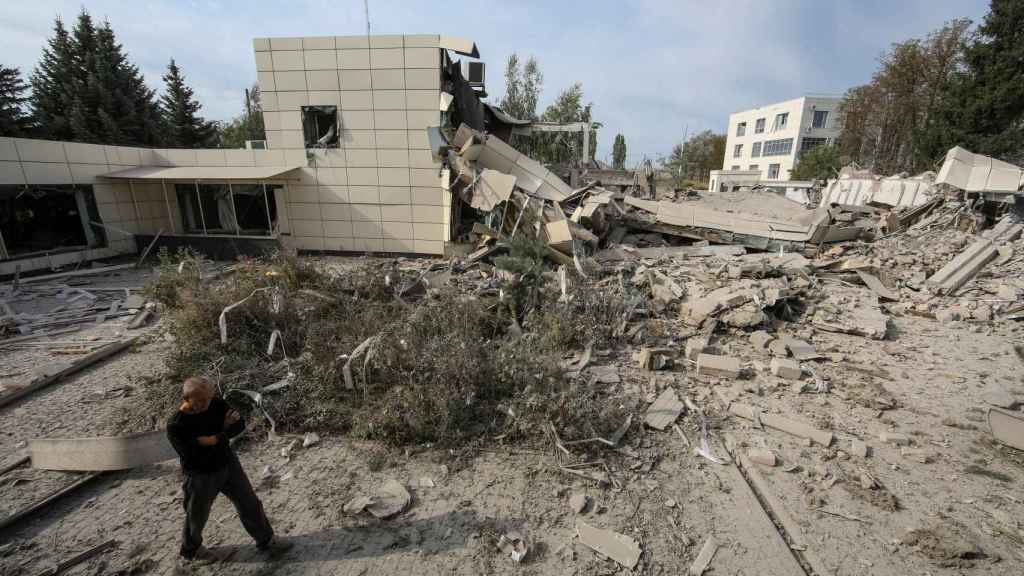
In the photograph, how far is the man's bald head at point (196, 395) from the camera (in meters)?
2.33

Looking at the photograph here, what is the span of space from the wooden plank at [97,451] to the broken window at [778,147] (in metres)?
51.3

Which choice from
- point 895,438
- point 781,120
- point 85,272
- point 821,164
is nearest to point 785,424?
point 895,438

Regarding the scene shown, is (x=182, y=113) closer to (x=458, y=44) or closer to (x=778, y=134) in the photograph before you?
(x=458, y=44)

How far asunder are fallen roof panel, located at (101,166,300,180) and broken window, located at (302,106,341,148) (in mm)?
830

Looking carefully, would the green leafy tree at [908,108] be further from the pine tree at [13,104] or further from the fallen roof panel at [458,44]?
the pine tree at [13,104]

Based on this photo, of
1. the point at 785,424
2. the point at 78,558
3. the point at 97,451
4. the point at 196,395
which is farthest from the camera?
the point at 785,424

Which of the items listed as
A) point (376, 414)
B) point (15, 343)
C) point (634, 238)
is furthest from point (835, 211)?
point (15, 343)

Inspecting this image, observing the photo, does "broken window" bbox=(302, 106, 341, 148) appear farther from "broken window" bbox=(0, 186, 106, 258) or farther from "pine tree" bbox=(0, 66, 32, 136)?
"pine tree" bbox=(0, 66, 32, 136)

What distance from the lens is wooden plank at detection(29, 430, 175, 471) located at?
333cm

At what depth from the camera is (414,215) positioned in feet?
33.7

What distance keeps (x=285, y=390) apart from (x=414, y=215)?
6781 millimetres

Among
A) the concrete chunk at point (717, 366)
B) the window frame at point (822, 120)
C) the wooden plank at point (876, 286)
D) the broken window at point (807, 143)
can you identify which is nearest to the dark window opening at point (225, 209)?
the concrete chunk at point (717, 366)

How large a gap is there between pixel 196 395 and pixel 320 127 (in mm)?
9614

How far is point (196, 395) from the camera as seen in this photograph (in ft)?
7.75
